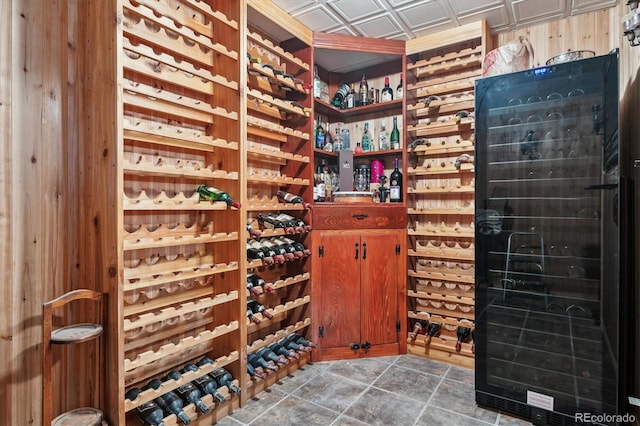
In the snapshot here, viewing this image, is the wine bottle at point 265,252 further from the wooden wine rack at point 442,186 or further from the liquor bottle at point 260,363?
the wooden wine rack at point 442,186

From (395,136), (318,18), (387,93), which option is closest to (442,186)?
(395,136)

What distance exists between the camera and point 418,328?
2.92m

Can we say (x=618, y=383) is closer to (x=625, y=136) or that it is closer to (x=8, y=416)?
(x=625, y=136)

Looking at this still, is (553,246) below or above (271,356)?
above

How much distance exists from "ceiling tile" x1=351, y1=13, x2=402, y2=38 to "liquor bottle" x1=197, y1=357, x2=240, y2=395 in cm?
258

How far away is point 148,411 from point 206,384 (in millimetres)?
325

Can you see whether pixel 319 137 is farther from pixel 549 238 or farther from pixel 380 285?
pixel 549 238

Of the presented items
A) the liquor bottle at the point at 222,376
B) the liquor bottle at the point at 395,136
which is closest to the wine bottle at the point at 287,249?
the liquor bottle at the point at 222,376

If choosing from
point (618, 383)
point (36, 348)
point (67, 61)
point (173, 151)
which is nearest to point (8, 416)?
point (36, 348)

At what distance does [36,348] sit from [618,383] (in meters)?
2.73

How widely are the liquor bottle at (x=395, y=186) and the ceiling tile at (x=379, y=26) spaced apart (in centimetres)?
103

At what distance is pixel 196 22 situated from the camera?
81.9 inches

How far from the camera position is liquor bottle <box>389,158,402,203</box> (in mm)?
3020

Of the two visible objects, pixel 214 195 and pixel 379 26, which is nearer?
pixel 214 195
